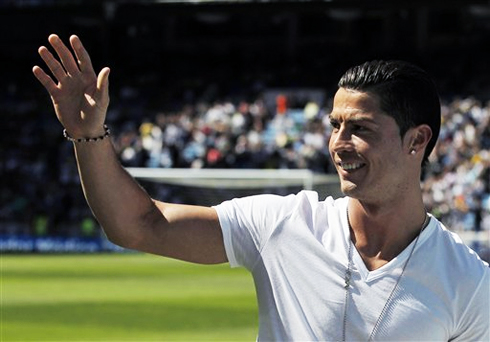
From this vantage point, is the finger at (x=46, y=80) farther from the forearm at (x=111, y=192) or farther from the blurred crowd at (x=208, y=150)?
the blurred crowd at (x=208, y=150)

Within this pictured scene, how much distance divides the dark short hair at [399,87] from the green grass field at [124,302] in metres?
10.7

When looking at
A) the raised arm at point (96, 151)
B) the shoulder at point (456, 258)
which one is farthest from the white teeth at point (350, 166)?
the raised arm at point (96, 151)

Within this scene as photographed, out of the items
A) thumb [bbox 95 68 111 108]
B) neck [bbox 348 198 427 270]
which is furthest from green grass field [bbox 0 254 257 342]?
thumb [bbox 95 68 111 108]

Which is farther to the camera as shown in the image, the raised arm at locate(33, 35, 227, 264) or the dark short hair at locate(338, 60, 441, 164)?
the dark short hair at locate(338, 60, 441, 164)

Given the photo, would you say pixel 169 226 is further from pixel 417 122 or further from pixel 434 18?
pixel 434 18

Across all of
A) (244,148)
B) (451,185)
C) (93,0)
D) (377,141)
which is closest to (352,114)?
(377,141)

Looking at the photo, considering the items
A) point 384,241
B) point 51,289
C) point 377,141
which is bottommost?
point 51,289

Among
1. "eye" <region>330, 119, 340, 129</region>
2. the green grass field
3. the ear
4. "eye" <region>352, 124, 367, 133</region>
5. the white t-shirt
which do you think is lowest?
the green grass field

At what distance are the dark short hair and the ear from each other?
0.02 meters

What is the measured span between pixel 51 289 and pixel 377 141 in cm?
1792

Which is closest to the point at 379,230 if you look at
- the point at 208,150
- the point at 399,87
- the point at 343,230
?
the point at 343,230

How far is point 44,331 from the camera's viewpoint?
1538 cm

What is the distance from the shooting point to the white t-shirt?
3.90 meters

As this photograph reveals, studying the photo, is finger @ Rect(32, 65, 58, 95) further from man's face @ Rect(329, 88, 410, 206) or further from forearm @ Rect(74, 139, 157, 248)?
man's face @ Rect(329, 88, 410, 206)
